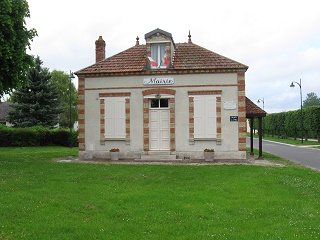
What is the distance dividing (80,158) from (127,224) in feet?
40.5

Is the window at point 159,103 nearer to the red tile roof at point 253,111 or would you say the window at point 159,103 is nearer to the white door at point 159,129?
the white door at point 159,129

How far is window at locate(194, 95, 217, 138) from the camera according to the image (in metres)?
17.6

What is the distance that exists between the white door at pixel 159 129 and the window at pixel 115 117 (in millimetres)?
1472

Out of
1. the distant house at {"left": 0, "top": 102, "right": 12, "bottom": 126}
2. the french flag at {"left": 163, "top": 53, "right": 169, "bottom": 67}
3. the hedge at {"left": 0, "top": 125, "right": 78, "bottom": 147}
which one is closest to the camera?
the french flag at {"left": 163, "top": 53, "right": 169, "bottom": 67}

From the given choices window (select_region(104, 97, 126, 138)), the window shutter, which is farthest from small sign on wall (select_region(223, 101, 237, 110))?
window (select_region(104, 97, 126, 138))

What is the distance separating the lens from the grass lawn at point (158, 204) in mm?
6238

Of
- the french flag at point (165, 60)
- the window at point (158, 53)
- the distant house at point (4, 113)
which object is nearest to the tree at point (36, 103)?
the distant house at point (4, 113)

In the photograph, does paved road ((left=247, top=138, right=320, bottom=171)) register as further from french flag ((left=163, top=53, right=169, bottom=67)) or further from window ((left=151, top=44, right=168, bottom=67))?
window ((left=151, top=44, right=168, bottom=67))

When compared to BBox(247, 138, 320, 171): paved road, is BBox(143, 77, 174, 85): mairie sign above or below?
above

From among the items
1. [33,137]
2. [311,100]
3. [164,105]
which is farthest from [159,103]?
[311,100]

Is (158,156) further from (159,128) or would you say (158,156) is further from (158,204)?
(158,204)

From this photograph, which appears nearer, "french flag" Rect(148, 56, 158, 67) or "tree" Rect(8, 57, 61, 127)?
"french flag" Rect(148, 56, 158, 67)

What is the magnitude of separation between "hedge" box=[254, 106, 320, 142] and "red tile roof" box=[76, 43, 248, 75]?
23165mm

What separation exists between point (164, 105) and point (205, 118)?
2.25m
